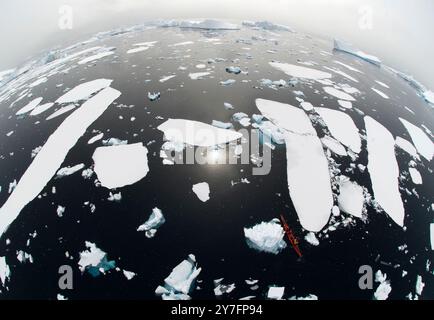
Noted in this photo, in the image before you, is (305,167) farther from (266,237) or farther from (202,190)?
(202,190)

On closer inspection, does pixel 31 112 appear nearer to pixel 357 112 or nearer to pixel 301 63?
pixel 357 112

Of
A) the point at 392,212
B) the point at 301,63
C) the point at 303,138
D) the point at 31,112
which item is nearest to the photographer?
the point at 392,212

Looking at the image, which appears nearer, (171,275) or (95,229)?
(171,275)

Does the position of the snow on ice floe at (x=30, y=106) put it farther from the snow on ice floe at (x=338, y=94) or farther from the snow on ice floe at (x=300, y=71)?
the snow on ice floe at (x=338, y=94)

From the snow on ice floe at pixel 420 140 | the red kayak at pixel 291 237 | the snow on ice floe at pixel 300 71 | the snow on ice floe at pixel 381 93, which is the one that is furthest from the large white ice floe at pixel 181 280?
the snow on ice floe at pixel 381 93

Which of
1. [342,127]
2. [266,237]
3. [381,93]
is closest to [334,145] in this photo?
[342,127]

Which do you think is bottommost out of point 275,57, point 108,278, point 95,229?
point 108,278
